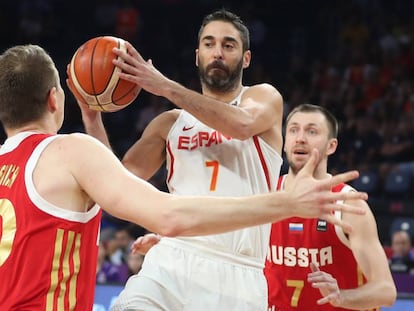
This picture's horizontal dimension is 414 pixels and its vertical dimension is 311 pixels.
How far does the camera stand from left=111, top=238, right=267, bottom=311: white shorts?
13.6ft

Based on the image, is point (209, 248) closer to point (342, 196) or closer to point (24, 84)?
point (24, 84)

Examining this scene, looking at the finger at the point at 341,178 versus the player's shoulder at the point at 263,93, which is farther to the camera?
the player's shoulder at the point at 263,93

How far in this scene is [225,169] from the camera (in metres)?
4.53

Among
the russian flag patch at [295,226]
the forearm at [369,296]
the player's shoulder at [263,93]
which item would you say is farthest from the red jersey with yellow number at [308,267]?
the player's shoulder at [263,93]

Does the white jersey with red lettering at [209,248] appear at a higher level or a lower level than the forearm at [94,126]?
lower

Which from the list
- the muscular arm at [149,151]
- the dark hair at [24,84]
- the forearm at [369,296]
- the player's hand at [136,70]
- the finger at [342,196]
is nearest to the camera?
the finger at [342,196]

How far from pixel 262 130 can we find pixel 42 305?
1.92 meters

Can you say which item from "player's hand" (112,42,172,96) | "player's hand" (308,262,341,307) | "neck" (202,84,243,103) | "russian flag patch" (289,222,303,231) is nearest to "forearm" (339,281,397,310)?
"player's hand" (308,262,341,307)

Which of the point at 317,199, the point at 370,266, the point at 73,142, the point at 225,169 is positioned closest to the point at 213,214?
the point at 317,199

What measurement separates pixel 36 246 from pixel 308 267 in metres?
2.48

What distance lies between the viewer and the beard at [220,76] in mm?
4738

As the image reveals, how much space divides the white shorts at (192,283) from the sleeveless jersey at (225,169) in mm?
77

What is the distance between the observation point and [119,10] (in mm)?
15672

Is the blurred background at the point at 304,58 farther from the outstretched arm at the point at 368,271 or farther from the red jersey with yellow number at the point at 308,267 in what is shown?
the outstretched arm at the point at 368,271
